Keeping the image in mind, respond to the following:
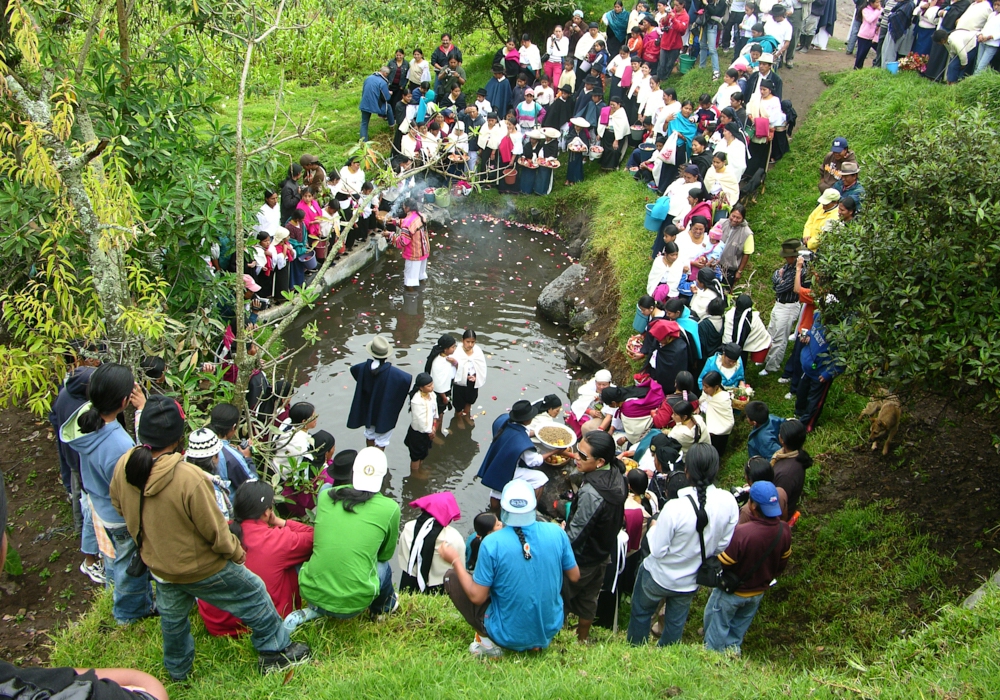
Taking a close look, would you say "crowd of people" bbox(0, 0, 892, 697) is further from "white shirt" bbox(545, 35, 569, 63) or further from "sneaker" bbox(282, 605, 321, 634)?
"white shirt" bbox(545, 35, 569, 63)

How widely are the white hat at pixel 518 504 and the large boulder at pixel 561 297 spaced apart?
26.0 ft

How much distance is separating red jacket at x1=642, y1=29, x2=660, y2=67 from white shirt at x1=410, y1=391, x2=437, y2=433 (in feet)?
38.5


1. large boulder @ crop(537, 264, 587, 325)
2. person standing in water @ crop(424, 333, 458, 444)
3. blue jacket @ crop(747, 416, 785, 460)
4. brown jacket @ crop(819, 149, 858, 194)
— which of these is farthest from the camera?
large boulder @ crop(537, 264, 587, 325)

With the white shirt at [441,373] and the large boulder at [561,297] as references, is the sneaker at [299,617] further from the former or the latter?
the large boulder at [561,297]

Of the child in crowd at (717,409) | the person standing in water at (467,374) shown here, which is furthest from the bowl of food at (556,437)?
the person standing in water at (467,374)

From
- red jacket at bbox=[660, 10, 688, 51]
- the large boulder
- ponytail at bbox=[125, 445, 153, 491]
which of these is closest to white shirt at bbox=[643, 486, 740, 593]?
ponytail at bbox=[125, 445, 153, 491]

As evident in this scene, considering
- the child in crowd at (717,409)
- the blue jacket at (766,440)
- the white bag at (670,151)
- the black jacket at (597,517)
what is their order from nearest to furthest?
the black jacket at (597,517), the blue jacket at (766,440), the child in crowd at (717,409), the white bag at (670,151)

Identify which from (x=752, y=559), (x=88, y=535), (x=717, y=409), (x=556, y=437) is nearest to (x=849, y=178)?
(x=717, y=409)

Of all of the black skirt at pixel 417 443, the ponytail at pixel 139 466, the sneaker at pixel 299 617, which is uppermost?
Result: the ponytail at pixel 139 466

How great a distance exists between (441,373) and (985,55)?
1084cm

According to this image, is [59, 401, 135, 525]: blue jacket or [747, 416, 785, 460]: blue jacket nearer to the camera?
[59, 401, 135, 525]: blue jacket

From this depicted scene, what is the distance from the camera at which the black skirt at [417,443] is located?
8.62 metres

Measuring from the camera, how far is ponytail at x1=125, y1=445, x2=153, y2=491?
4.09 meters

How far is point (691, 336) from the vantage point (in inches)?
345
